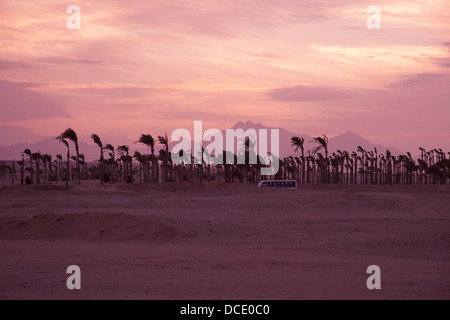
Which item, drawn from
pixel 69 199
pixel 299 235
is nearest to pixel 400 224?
pixel 299 235

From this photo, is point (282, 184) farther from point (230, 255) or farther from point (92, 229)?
point (230, 255)

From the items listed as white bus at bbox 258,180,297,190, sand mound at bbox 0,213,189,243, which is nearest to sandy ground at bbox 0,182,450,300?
sand mound at bbox 0,213,189,243

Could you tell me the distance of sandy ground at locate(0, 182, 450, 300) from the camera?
527 inches

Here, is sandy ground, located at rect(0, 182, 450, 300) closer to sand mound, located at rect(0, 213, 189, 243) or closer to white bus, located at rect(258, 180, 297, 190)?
sand mound, located at rect(0, 213, 189, 243)

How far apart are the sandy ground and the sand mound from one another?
1.7 inches

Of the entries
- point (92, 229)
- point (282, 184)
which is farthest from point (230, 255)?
point (282, 184)

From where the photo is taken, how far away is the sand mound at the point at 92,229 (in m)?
24.2

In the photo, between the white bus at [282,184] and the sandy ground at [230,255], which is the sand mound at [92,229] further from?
the white bus at [282,184]

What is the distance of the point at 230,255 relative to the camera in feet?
63.3

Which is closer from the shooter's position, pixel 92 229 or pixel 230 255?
pixel 230 255

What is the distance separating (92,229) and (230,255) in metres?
8.46
